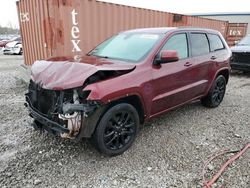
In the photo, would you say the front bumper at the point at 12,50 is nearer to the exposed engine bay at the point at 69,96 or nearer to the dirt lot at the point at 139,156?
the dirt lot at the point at 139,156

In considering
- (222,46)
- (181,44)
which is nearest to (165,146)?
(181,44)

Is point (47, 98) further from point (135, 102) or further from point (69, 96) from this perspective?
point (135, 102)

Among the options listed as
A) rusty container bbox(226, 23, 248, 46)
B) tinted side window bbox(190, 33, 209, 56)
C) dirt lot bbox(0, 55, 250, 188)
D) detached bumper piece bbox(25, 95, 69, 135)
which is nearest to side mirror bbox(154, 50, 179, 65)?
tinted side window bbox(190, 33, 209, 56)

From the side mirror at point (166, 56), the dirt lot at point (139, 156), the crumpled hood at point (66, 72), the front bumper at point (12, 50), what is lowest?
the front bumper at point (12, 50)

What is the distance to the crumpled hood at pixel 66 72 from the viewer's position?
10.0 ft

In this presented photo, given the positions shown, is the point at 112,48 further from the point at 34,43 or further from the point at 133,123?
the point at 34,43

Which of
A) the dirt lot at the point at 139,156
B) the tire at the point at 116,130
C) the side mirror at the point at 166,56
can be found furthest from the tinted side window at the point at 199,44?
the tire at the point at 116,130

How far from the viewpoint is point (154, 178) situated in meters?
3.08

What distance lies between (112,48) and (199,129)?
2.13 m

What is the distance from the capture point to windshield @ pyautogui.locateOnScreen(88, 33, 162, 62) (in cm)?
391

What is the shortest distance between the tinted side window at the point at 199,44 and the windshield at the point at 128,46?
93 centimetres

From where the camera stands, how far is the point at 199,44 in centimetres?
489

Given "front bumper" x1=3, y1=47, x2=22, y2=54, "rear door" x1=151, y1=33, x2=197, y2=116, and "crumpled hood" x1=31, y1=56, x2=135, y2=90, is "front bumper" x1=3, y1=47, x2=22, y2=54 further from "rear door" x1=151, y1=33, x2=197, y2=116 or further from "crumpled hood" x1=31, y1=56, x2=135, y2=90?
"rear door" x1=151, y1=33, x2=197, y2=116

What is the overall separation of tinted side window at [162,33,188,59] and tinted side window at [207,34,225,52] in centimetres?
101
